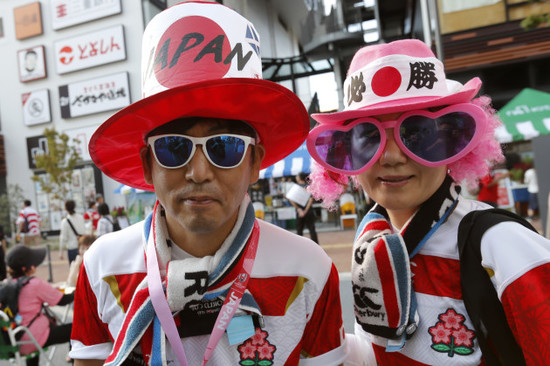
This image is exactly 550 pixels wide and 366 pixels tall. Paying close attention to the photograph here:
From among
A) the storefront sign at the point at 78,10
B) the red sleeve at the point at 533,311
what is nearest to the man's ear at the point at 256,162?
the red sleeve at the point at 533,311

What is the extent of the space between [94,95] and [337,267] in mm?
21611

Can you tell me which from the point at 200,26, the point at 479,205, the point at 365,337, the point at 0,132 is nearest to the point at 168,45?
the point at 200,26

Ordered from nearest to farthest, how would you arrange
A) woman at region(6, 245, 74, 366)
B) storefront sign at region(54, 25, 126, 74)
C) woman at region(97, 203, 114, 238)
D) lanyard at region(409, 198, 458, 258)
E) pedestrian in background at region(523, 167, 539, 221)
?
lanyard at region(409, 198, 458, 258)
woman at region(6, 245, 74, 366)
woman at region(97, 203, 114, 238)
pedestrian in background at region(523, 167, 539, 221)
storefront sign at region(54, 25, 126, 74)

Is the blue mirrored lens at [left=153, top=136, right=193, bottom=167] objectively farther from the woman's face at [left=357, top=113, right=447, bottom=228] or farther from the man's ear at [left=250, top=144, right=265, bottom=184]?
the woman's face at [left=357, top=113, right=447, bottom=228]

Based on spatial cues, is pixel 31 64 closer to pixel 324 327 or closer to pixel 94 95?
pixel 94 95

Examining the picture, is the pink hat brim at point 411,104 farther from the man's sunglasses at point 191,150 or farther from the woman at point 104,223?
the woman at point 104,223

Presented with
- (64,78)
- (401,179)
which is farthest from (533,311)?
(64,78)

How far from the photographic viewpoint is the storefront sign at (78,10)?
78.3 ft

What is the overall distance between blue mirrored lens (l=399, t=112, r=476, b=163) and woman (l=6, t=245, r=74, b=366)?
377cm

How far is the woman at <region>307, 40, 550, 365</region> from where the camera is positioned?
148 cm

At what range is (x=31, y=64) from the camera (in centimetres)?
2609

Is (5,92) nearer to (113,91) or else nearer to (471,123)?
(113,91)

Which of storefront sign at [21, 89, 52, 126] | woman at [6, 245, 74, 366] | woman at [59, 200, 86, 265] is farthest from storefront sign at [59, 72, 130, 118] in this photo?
woman at [6, 245, 74, 366]

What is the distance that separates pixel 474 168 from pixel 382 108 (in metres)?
0.54
